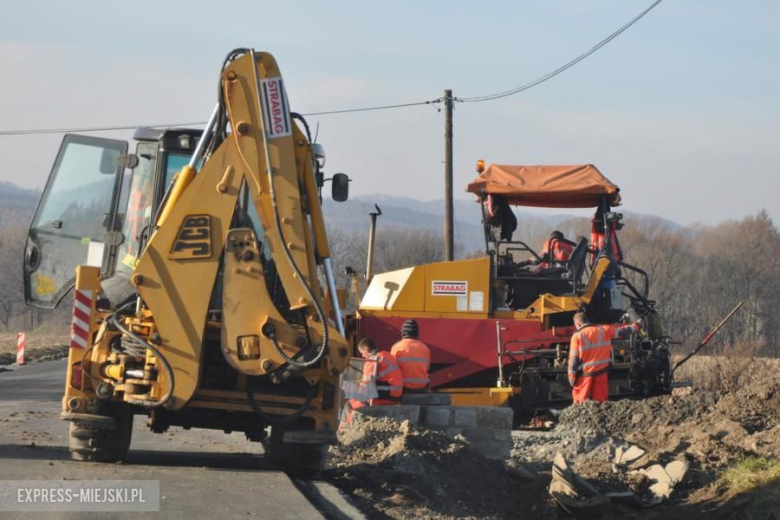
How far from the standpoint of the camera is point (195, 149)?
9203 millimetres

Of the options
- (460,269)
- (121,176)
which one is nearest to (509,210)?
(460,269)

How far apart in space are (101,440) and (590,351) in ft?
24.8

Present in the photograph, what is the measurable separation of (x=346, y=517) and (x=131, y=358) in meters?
2.29

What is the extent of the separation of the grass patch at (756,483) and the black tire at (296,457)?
3.64 metres

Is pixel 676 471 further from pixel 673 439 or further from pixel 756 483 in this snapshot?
pixel 673 439

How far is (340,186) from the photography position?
10.0m

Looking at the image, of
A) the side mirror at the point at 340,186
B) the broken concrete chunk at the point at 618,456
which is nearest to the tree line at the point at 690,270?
the broken concrete chunk at the point at 618,456

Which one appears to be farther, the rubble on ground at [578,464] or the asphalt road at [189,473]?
the rubble on ground at [578,464]

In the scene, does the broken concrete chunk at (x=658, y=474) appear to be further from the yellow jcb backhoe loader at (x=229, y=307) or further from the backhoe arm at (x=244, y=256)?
the backhoe arm at (x=244, y=256)

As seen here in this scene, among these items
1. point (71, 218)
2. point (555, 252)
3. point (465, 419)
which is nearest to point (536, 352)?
point (555, 252)

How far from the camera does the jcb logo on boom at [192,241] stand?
8.63 m

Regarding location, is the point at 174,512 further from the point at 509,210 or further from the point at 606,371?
the point at 509,210

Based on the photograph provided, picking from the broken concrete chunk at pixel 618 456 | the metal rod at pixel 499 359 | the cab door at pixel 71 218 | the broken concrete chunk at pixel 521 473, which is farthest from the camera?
the metal rod at pixel 499 359

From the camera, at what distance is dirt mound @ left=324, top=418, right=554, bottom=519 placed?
9.26 m
